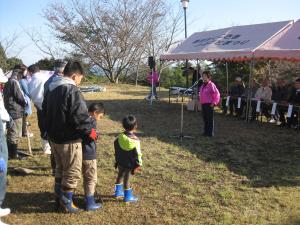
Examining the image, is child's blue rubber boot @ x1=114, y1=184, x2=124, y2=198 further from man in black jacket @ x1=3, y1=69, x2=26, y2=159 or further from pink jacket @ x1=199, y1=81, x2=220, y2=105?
pink jacket @ x1=199, y1=81, x2=220, y2=105

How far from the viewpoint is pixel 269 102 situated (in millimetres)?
11789

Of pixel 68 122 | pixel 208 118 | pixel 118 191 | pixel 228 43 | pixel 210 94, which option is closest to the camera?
pixel 68 122

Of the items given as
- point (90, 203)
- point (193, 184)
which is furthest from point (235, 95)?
point (90, 203)

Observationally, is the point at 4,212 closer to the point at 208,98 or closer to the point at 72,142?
the point at 72,142

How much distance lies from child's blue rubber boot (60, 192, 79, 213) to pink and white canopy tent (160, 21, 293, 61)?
7296 mm

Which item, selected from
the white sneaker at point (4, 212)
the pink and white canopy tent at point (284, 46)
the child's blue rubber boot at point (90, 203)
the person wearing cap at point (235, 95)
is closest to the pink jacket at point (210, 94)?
the pink and white canopy tent at point (284, 46)

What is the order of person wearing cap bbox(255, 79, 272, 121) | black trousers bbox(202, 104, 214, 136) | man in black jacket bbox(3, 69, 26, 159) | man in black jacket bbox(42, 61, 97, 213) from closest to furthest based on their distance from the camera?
1. man in black jacket bbox(42, 61, 97, 213)
2. man in black jacket bbox(3, 69, 26, 159)
3. black trousers bbox(202, 104, 214, 136)
4. person wearing cap bbox(255, 79, 272, 121)

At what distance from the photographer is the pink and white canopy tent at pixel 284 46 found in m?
9.93

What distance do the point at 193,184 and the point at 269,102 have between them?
262 inches

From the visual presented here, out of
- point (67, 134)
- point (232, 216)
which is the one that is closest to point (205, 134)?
point (232, 216)

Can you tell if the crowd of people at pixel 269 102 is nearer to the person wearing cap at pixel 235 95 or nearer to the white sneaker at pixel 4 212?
the person wearing cap at pixel 235 95

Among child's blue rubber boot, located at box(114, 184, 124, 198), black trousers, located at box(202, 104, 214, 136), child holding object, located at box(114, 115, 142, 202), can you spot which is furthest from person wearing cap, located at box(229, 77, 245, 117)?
child holding object, located at box(114, 115, 142, 202)

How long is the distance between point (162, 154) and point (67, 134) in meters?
3.42

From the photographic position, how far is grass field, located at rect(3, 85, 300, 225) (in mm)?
4684
